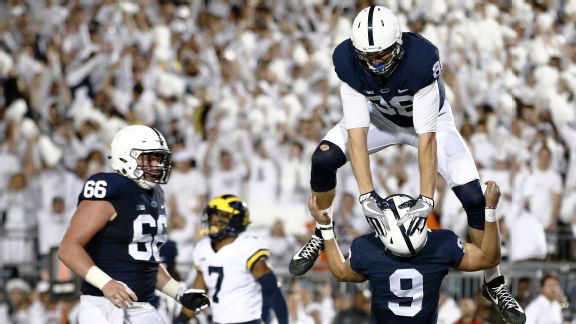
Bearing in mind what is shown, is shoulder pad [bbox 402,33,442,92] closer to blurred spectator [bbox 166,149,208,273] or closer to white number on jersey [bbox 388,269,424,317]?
white number on jersey [bbox 388,269,424,317]

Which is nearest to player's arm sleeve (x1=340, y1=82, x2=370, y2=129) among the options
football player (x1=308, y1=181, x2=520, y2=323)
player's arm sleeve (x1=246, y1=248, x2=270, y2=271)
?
football player (x1=308, y1=181, x2=520, y2=323)

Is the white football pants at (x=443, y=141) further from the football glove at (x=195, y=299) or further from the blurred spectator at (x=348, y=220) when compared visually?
the blurred spectator at (x=348, y=220)

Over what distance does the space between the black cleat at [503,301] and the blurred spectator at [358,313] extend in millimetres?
3384

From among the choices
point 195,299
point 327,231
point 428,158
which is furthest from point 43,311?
point 428,158

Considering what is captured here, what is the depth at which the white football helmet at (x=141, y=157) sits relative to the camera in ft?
20.2

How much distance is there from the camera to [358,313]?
991cm

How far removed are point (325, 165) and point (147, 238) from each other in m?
1.07

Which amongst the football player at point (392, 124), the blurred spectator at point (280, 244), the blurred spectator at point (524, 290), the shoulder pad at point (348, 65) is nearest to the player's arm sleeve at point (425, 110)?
the football player at point (392, 124)

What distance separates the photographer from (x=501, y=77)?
497 inches

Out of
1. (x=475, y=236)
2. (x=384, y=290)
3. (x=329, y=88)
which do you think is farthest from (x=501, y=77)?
(x=384, y=290)

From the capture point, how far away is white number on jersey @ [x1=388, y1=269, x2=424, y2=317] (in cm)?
544

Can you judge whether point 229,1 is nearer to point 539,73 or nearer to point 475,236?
point 539,73

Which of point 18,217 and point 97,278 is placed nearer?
point 97,278

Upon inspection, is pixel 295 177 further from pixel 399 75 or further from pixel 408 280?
pixel 408 280
